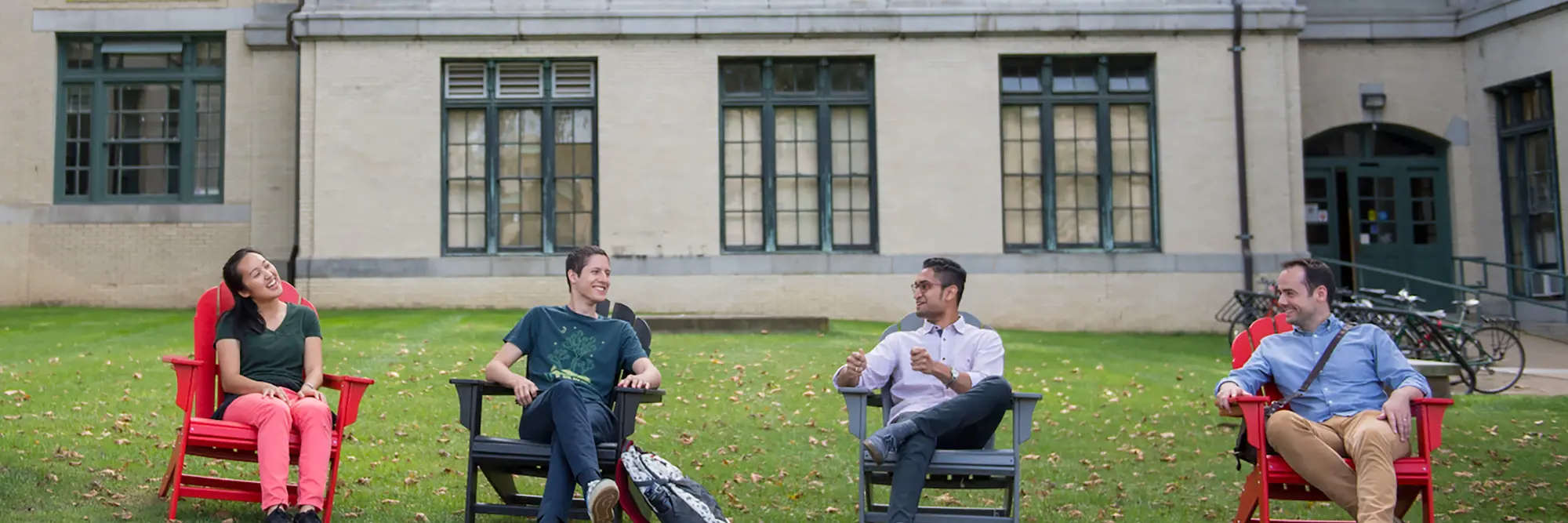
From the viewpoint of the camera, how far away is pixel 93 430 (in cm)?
809

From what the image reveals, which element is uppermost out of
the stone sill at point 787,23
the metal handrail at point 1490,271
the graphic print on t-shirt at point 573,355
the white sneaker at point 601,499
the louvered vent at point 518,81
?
the stone sill at point 787,23

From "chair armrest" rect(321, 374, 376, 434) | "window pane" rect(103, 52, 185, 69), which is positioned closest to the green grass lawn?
"chair armrest" rect(321, 374, 376, 434)

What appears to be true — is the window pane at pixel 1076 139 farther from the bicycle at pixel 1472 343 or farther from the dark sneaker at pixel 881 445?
the dark sneaker at pixel 881 445

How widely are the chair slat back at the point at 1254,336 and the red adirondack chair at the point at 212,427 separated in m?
3.76

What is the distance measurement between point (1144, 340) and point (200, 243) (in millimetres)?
12460

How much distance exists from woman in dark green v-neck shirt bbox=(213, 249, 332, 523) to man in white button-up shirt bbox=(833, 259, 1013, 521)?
219 centimetres

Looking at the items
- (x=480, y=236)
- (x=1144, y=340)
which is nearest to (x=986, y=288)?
(x=1144, y=340)

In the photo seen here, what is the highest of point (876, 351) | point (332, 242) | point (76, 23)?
point (76, 23)

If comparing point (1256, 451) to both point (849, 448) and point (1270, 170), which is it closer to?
point (849, 448)

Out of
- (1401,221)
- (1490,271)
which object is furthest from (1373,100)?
(1490,271)

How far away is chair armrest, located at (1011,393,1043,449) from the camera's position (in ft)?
18.5

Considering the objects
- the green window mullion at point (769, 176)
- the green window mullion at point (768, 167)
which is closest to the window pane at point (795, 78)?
the green window mullion at point (768, 167)

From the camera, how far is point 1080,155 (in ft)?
60.5

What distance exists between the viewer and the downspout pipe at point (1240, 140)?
18016 mm
